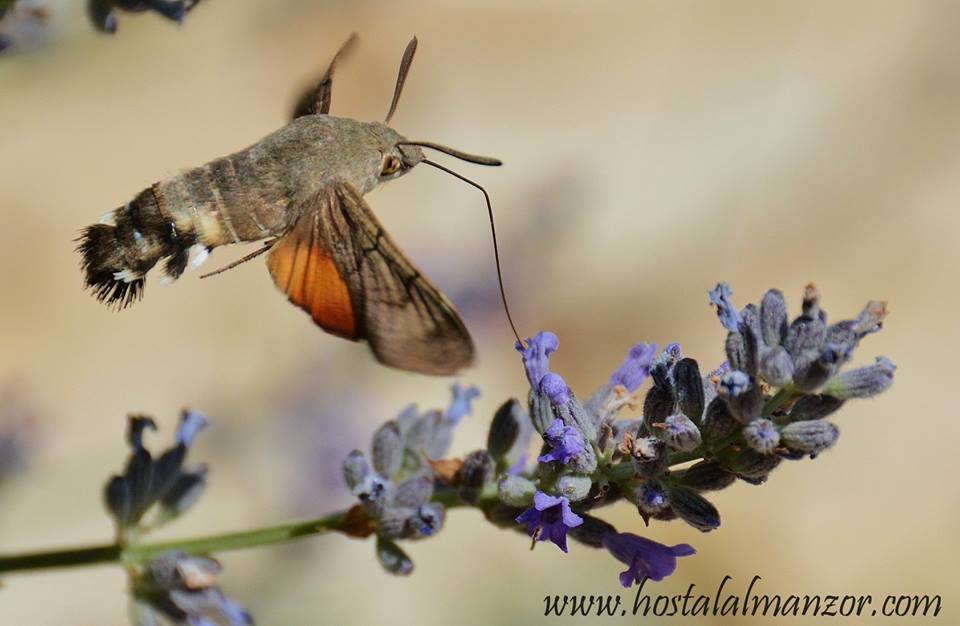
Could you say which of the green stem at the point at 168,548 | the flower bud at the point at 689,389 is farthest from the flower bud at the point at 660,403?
the green stem at the point at 168,548

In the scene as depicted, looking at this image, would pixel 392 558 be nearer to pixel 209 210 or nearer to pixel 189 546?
pixel 189 546

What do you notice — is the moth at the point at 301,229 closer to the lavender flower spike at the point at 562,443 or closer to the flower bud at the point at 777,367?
the lavender flower spike at the point at 562,443

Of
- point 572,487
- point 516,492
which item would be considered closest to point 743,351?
point 572,487

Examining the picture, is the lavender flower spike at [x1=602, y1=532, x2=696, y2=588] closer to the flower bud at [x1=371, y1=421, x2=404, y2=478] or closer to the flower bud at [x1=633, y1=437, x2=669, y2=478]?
the flower bud at [x1=633, y1=437, x2=669, y2=478]

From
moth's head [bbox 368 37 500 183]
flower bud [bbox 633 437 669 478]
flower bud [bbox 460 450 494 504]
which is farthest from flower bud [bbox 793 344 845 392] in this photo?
moth's head [bbox 368 37 500 183]

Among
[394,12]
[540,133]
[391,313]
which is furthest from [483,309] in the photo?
[391,313]

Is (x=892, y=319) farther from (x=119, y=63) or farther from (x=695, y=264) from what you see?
(x=119, y=63)
